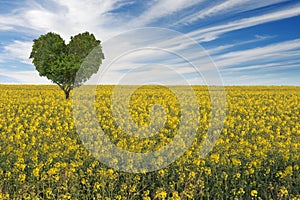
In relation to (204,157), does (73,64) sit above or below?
above

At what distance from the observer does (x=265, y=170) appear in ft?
28.7

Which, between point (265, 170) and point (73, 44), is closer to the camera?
point (265, 170)

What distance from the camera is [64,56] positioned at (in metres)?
29.2

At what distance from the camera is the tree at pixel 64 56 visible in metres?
28.6

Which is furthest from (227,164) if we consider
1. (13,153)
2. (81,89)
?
(81,89)

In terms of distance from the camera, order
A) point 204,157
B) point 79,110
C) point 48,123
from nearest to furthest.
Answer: point 204,157
point 48,123
point 79,110

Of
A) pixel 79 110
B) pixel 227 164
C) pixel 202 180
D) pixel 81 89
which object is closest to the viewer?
pixel 202 180

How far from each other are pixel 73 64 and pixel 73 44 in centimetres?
232

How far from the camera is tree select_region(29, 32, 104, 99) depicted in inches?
1126

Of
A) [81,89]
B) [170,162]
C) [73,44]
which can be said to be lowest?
[170,162]

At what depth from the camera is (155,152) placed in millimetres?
9938

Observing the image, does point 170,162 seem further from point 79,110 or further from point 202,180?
point 79,110

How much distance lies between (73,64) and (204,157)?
823 inches

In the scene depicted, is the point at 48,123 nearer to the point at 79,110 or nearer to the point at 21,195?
the point at 79,110
